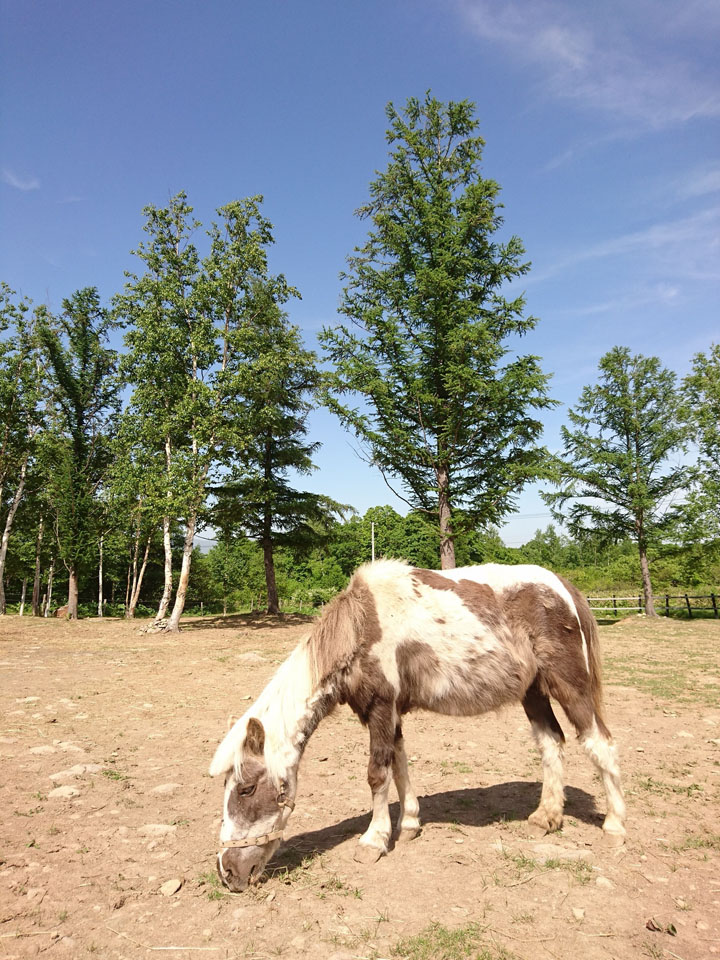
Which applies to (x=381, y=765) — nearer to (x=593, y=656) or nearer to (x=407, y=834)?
(x=407, y=834)

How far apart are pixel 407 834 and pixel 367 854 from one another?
0.48m

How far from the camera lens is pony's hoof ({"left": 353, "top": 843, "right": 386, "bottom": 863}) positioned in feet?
12.3

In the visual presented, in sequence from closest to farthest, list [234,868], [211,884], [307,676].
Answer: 1. [234,868]
2. [211,884]
3. [307,676]

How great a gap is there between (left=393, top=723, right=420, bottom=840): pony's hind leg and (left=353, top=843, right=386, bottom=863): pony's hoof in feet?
1.41

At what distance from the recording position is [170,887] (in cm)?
Result: 337

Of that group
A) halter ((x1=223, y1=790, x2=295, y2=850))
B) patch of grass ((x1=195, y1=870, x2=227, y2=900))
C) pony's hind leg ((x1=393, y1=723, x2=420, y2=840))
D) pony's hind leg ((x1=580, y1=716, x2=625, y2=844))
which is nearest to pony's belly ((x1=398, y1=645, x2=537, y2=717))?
pony's hind leg ((x1=393, y1=723, x2=420, y2=840))

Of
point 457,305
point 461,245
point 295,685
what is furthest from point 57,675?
point 461,245

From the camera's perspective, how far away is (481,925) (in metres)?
2.96

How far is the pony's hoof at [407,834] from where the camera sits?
4.08m

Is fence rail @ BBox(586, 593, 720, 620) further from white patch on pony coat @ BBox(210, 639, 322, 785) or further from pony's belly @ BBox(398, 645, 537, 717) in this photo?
white patch on pony coat @ BBox(210, 639, 322, 785)

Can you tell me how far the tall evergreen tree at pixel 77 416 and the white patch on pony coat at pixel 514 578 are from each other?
81.1 ft

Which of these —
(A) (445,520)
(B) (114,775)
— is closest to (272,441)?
(A) (445,520)

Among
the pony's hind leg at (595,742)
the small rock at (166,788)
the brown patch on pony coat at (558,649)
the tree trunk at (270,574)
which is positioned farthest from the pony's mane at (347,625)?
the tree trunk at (270,574)

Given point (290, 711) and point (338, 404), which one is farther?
point (338, 404)
